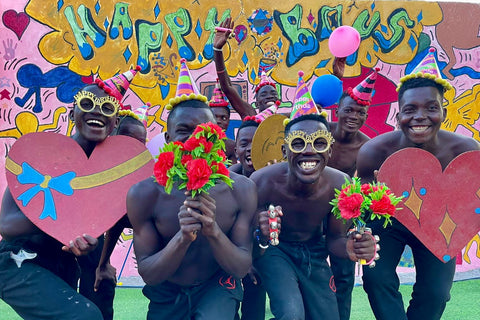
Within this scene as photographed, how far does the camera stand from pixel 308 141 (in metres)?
3.75

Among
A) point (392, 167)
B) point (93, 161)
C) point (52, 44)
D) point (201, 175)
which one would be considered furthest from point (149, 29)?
point (201, 175)

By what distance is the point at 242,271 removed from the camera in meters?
3.35

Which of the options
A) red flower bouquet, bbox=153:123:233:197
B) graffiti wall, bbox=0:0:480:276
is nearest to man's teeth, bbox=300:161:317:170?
red flower bouquet, bbox=153:123:233:197

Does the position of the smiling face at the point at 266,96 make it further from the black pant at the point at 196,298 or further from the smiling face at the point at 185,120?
the black pant at the point at 196,298

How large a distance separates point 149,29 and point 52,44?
1.29 m

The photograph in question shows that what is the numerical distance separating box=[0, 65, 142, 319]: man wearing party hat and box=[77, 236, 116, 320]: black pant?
0.33 meters

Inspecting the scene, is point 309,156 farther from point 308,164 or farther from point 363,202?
point 363,202

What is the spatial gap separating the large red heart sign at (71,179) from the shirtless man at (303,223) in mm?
952

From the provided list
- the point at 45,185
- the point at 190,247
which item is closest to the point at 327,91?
the point at 190,247

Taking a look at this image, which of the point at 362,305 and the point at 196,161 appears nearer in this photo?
the point at 196,161

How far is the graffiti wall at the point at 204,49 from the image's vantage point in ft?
24.6

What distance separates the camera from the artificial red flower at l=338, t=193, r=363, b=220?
3.25m

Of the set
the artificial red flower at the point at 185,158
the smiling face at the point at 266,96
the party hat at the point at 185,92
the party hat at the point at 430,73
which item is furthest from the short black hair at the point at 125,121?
the party hat at the point at 430,73

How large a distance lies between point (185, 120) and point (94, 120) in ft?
2.51
